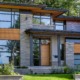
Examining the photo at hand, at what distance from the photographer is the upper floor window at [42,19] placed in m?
30.7

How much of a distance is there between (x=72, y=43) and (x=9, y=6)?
7190 mm

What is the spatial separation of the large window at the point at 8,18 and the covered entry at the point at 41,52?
312 centimetres


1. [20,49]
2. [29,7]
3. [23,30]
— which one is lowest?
[20,49]

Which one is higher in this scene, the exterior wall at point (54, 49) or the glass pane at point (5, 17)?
the glass pane at point (5, 17)

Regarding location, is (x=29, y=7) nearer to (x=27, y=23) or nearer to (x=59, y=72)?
(x=27, y=23)

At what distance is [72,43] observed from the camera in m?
30.1

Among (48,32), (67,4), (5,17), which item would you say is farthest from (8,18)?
(67,4)

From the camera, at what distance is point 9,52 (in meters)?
28.2

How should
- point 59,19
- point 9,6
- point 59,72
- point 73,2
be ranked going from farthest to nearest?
point 73,2
point 59,19
point 9,6
point 59,72

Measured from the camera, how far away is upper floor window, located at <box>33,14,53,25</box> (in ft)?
101

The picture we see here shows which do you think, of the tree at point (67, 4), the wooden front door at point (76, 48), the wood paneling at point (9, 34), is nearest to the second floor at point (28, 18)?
the wood paneling at point (9, 34)

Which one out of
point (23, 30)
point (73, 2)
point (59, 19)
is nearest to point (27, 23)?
point (23, 30)

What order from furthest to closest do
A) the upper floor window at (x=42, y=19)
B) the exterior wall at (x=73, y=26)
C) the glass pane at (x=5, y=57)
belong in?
the exterior wall at (x=73, y=26) → the upper floor window at (x=42, y=19) → the glass pane at (x=5, y=57)

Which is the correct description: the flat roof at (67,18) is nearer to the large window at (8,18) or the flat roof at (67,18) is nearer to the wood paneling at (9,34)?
the large window at (8,18)
